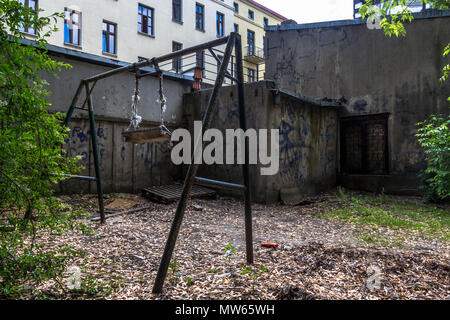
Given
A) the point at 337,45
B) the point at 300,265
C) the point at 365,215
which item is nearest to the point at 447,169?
the point at 365,215

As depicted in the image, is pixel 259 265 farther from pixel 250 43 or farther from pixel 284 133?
pixel 250 43

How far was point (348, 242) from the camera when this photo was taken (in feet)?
16.1

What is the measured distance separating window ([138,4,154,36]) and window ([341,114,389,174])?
16.1m

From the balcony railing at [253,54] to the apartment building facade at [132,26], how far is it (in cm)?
435

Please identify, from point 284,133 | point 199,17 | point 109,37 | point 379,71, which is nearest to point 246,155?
point 284,133

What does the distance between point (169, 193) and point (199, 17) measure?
20790mm

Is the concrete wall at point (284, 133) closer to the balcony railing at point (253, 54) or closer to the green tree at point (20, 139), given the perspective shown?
the green tree at point (20, 139)

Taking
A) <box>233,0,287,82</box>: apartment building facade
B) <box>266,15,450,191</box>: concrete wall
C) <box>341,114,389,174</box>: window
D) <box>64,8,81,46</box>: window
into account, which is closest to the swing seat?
<box>266,15,450,191</box>: concrete wall

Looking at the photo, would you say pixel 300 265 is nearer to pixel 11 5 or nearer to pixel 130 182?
pixel 11 5

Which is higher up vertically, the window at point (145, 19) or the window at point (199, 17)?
the window at point (199, 17)

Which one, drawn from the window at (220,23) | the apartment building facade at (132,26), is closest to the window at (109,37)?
the apartment building facade at (132,26)

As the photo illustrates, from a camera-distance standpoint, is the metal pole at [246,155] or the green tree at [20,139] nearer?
the green tree at [20,139]

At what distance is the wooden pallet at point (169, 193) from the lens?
25.9 feet

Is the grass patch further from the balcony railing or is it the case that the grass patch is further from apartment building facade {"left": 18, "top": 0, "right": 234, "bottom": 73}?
the balcony railing
